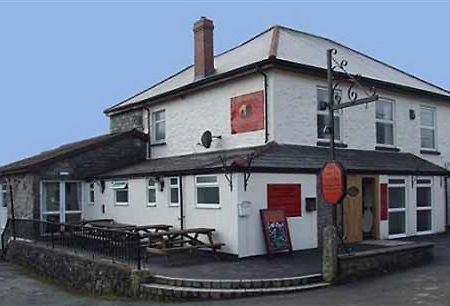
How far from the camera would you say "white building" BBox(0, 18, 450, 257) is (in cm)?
1455

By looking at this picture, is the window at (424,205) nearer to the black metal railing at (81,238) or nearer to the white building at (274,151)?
the white building at (274,151)

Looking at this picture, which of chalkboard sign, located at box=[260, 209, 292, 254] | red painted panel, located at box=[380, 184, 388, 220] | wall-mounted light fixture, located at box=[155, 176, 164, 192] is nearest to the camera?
chalkboard sign, located at box=[260, 209, 292, 254]

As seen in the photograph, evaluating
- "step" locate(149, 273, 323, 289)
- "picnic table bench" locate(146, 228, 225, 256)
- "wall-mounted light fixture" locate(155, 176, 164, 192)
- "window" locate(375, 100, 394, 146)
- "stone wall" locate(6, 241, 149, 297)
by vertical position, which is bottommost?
"stone wall" locate(6, 241, 149, 297)

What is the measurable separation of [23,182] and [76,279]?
7.65m

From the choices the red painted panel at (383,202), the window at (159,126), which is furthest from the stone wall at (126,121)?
the red painted panel at (383,202)

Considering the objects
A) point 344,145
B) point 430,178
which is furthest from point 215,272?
point 430,178

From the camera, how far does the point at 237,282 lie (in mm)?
10484

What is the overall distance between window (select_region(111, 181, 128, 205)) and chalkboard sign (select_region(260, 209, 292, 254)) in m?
7.30

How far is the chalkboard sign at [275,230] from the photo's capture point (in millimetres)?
13898

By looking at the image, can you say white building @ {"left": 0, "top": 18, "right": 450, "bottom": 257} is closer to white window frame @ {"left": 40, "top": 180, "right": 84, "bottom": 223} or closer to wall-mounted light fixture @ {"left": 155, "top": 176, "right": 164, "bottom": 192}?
wall-mounted light fixture @ {"left": 155, "top": 176, "right": 164, "bottom": 192}

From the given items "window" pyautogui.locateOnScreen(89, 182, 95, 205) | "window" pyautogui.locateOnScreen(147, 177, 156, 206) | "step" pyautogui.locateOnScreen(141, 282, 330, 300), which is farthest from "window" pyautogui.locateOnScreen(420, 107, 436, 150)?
"window" pyautogui.locateOnScreen(89, 182, 95, 205)

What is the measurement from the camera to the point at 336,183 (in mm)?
11625

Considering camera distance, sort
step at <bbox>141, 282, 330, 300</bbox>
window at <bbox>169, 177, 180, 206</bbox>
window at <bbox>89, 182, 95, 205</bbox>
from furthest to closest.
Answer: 1. window at <bbox>89, 182, 95, 205</bbox>
2. window at <bbox>169, 177, 180, 206</bbox>
3. step at <bbox>141, 282, 330, 300</bbox>

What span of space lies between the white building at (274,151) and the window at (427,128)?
6 centimetres
